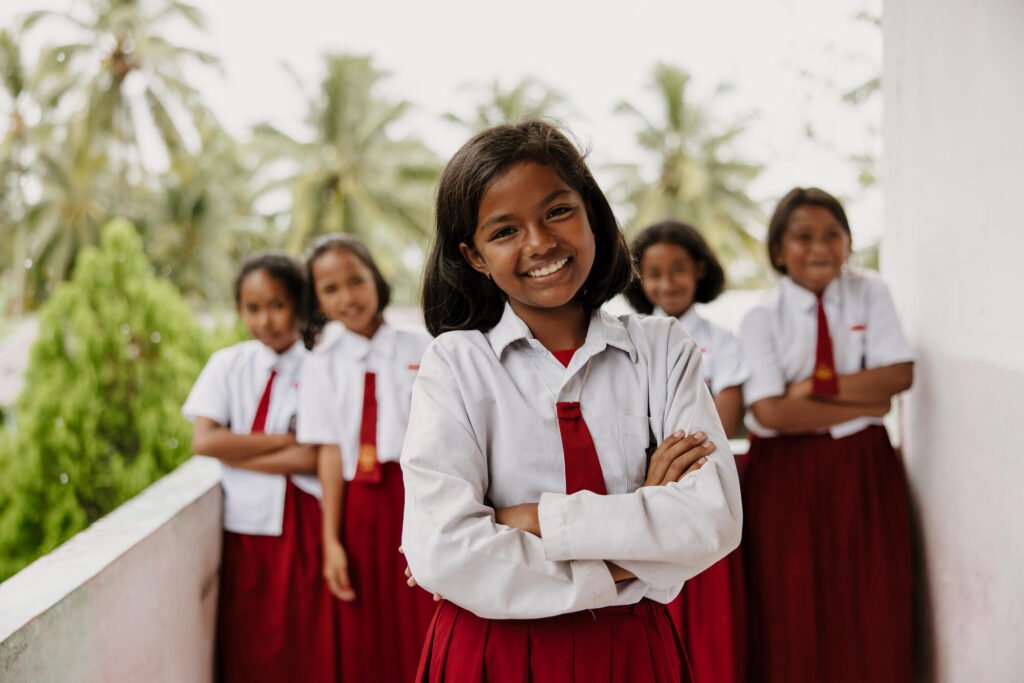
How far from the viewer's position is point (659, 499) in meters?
1.47

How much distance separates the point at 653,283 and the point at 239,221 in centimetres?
2495

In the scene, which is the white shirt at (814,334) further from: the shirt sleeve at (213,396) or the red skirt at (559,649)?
the shirt sleeve at (213,396)

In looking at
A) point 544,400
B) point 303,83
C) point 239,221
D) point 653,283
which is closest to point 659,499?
point 544,400

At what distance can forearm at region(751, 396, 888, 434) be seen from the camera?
107 inches

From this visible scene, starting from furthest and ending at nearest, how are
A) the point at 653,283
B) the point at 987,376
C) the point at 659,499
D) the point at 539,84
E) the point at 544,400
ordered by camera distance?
the point at 539,84 < the point at 653,283 < the point at 987,376 < the point at 544,400 < the point at 659,499

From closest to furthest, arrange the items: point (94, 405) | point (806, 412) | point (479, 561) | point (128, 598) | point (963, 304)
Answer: point (479, 561)
point (128, 598)
point (963, 304)
point (806, 412)
point (94, 405)

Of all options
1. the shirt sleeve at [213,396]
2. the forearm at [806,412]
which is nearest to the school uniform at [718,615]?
the forearm at [806,412]

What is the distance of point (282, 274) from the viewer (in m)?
3.25

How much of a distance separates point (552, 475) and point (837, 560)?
1.60 m

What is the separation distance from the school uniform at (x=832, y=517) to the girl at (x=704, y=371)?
0.09 m

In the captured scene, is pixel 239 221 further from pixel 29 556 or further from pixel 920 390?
pixel 920 390

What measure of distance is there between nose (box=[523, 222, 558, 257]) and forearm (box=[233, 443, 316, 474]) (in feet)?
5.47

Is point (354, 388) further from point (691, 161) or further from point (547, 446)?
point (691, 161)

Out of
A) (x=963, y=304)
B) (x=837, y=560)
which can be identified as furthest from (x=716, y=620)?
(x=963, y=304)
